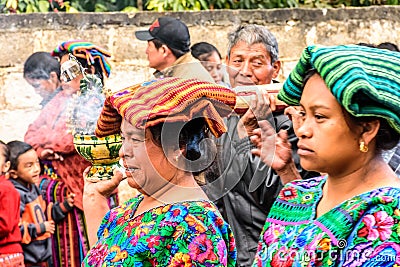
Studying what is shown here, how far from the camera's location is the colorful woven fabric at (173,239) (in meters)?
2.90

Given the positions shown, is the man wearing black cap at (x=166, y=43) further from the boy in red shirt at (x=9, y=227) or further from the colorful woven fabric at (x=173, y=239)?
the colorful woven fabric at (x=173, y=239)

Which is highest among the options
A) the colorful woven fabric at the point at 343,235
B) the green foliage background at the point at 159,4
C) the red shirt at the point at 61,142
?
the colorful woven fabric at the point at 343,235

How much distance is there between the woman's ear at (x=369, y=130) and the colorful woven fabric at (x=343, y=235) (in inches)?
6.0

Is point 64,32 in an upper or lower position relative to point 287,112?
lower

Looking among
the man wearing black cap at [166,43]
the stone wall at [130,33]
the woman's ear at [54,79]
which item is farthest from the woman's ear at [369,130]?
the stone wall at [130,33]

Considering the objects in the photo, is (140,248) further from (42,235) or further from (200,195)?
(42,235)

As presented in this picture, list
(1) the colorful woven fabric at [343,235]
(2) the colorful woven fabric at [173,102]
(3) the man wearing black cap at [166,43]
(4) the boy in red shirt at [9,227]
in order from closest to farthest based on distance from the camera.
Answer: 1. (1) the colorful woven fabric at [343,235]
2. (2) the colorful woven fabric at [173,102]
3. (4) the boy in red shirt at [9,227]
4. (3) the man wearing black cap at [166,43]

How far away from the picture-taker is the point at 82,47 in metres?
6.09

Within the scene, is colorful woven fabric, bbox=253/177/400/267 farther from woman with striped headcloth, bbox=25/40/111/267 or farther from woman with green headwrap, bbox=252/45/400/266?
woman with striped headcloth, bbox=25/40/111/267

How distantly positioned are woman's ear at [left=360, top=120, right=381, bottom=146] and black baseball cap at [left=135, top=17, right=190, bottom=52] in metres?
4.01

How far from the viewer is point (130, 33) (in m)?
7.63

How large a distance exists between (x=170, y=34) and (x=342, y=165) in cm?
407

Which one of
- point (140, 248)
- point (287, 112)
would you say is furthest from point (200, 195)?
point (287, 112)

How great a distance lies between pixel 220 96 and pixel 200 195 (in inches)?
13.2
